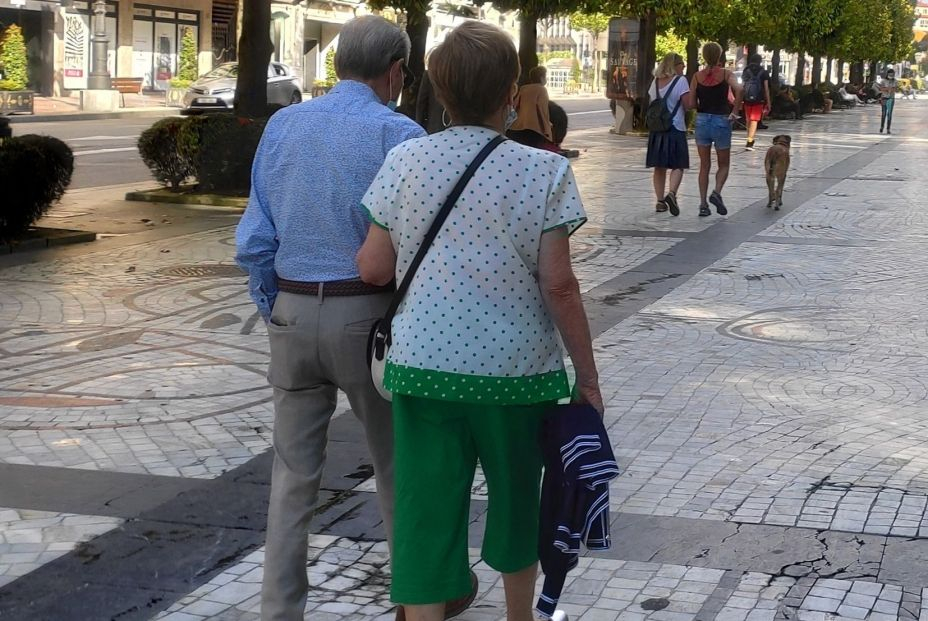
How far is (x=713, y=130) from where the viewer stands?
14227 millimetres

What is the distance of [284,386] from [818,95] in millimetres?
50118

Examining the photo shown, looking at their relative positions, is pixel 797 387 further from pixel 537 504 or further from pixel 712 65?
pixel 712 65

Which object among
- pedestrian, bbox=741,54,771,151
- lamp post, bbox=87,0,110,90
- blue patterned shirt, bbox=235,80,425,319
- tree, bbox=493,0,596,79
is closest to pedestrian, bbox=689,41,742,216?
tree, bbox=493,0,596,79

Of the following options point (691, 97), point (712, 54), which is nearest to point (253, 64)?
point (691, 97)

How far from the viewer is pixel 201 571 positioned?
4.42 metres

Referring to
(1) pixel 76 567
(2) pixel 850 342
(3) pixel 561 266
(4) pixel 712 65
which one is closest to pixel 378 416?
(3) pixel 561 266

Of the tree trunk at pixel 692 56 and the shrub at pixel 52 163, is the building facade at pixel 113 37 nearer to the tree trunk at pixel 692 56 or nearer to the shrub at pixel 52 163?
the tree trunk at pixel 692 56

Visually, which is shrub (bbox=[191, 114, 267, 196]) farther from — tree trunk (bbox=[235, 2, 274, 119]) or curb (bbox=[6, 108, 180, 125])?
curb (bbox=[6, 108, 180, 125])

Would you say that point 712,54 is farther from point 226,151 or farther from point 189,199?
point 189,199

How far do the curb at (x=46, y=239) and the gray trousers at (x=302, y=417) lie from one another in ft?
26.7

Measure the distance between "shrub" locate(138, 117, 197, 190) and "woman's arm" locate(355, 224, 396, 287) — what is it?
12.2m

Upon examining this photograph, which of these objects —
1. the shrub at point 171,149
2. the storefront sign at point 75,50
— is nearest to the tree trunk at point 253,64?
the shrub at point 171,149

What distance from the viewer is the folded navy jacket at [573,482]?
3230 millimetres

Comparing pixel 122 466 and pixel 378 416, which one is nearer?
pixel 378 416
